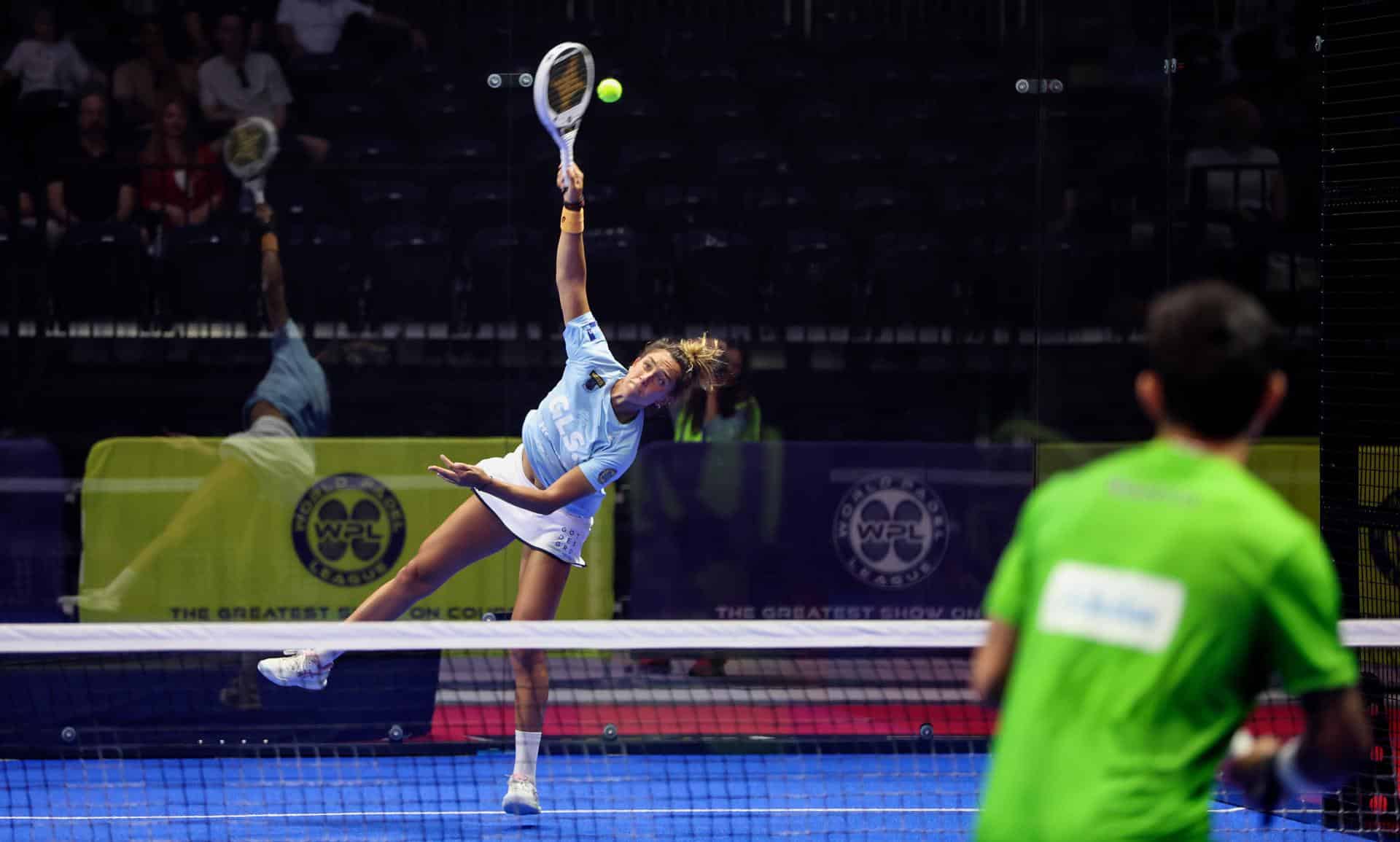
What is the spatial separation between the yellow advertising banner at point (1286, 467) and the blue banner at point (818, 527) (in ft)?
0.62

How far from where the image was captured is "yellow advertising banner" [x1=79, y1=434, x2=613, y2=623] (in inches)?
307

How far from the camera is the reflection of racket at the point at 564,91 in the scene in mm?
6121

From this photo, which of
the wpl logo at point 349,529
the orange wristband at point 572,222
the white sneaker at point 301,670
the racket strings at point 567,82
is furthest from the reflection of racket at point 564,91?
the wpl logo at point 349,529

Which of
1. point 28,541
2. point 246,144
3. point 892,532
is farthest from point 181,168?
point 892,532

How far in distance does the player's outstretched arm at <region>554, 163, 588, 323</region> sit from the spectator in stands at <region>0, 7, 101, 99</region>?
2956mm

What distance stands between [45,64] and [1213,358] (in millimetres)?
6843

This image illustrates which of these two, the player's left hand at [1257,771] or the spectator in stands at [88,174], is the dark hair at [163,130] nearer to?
the spectator in stands at [88,174]

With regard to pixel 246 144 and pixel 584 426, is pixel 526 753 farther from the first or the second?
pixel 246 144

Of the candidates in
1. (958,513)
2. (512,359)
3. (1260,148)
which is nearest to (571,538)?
(512,359)

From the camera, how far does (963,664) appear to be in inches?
324

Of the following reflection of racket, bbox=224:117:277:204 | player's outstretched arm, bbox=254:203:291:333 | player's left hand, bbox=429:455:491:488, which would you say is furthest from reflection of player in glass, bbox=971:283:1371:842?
reflection of racket, bbox=224:117:277:204

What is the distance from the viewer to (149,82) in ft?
26.1

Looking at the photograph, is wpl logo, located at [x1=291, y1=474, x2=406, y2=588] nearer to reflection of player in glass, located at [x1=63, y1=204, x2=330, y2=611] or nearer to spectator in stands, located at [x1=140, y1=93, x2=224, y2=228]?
reflection of player in glass, located at [x1=63, y1=204, x2=330, y2=611]

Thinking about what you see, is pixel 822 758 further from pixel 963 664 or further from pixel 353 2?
pixel 353 2
